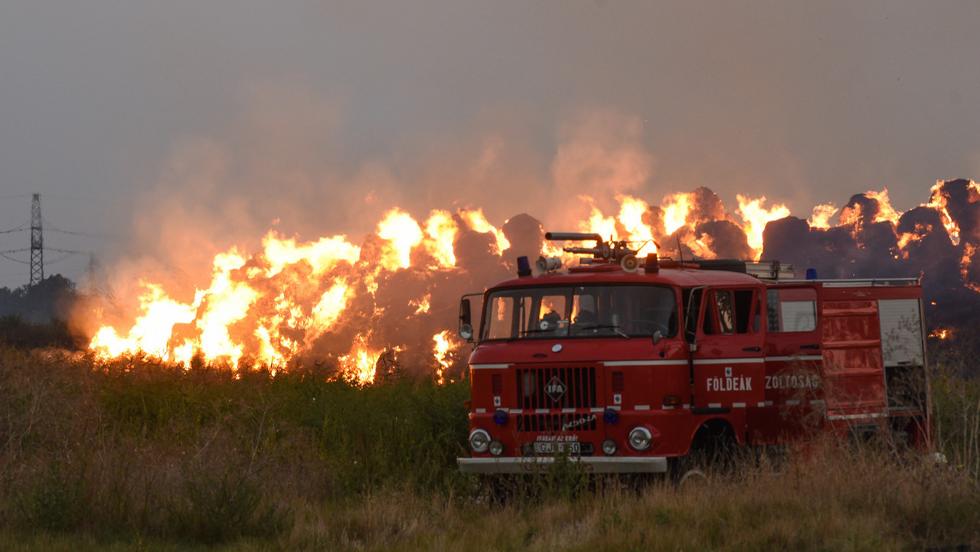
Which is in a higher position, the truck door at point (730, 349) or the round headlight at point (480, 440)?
the truck door at point (730, 349)

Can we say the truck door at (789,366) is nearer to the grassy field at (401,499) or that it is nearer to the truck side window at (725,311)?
the truck side window at (725,311)

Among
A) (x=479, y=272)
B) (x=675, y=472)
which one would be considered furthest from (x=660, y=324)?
(x=479, y=272)

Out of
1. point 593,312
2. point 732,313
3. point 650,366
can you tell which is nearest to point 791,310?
point 732,313

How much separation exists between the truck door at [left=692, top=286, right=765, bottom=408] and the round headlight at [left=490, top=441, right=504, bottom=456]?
7.74 ft

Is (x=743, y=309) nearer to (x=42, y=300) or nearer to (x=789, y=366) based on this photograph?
(x=789, y=366)

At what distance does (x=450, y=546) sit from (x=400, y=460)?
7.15 m

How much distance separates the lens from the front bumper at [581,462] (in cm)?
1438

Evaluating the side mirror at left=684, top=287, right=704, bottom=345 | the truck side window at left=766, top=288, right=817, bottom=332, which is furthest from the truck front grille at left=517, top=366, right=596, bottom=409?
the truck side window at left=766, top=288, right=817, bottom=332

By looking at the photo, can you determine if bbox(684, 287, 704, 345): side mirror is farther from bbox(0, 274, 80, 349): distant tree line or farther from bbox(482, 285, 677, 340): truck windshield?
bbox(0, 274, 80, 349): distant tree line

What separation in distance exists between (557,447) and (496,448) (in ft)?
2.72

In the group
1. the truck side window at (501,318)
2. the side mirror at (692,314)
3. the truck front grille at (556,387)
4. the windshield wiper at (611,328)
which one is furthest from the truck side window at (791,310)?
the truck side window at (501,318)

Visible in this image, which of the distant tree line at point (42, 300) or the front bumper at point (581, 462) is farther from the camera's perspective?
the distant tree line at point (42, 300)

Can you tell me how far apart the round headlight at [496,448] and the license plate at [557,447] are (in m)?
0.46

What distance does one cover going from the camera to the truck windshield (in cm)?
1533
